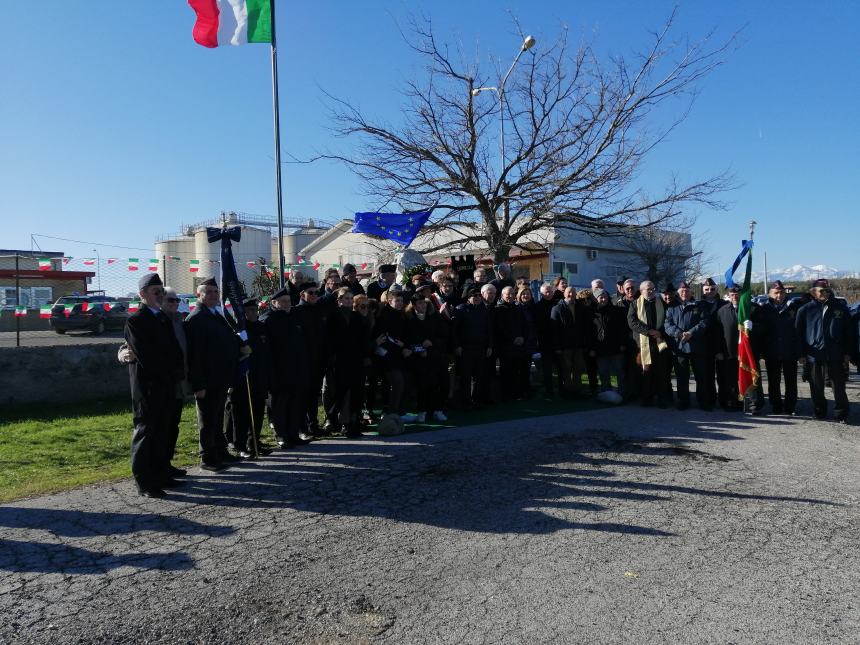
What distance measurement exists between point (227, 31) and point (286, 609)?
10073 millimetres

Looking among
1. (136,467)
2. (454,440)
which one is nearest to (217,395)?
(136,467)

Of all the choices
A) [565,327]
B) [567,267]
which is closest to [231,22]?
[565,327]

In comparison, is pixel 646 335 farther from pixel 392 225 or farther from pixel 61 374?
pixel 61 374

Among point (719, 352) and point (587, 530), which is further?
point (719, 352)

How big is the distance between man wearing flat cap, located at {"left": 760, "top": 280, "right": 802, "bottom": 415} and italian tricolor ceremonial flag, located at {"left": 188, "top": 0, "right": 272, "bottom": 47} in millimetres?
A: 9465

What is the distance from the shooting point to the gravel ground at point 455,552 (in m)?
3.53

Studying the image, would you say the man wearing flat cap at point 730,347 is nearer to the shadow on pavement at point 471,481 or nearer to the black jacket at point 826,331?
the black jacket at point 826,331

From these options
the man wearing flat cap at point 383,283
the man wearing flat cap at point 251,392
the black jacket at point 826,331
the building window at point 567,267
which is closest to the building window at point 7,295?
the man wearing flat cap at point 383,283

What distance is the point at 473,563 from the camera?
4320 mm

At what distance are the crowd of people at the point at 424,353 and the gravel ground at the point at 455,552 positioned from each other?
91cm

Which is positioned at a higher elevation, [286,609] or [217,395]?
[217,395]

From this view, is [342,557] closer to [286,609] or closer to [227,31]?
[286,609]

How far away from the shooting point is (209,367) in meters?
6.81

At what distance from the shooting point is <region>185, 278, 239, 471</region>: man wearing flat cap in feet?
22.2
